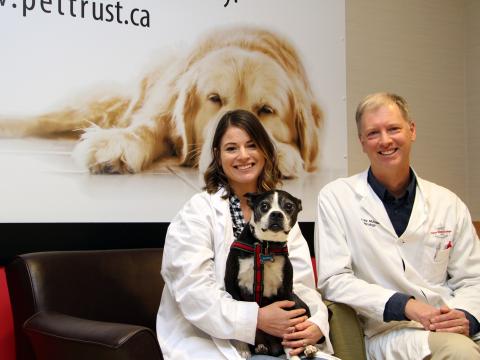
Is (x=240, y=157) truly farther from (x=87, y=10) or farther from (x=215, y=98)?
(x=87, y=10)

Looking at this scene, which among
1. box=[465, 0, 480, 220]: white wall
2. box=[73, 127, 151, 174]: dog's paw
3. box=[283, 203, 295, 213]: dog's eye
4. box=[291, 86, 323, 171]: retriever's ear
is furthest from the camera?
box=[465, 0, 480, 220]: white wall

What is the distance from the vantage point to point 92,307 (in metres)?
2.23

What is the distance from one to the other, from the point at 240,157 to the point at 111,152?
34.5 inches

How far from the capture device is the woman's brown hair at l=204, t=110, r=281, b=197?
2145mm


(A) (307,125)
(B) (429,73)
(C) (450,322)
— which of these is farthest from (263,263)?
(B) (429,73)

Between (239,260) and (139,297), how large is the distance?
70 cm

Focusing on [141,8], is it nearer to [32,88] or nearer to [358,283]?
[32,88]

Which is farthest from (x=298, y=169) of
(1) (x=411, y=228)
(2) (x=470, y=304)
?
(2) (x=470, y=304)

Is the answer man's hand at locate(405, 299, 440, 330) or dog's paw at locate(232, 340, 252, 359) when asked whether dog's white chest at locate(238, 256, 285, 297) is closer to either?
dog's paw at locate(232, 340, 252, 359)

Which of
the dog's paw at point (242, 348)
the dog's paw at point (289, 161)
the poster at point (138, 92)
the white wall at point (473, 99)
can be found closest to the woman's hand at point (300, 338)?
the dog's paw at point (242, 348)

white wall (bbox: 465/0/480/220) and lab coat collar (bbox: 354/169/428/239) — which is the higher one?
white wall (bbox: 465/0/480/220)

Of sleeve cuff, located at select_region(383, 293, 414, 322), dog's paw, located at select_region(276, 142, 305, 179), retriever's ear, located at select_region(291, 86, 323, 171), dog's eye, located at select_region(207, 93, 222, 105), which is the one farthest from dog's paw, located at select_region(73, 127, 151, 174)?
sleeve cuff, located at select_region(383, 293, 414, 322)

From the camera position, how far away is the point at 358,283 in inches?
81.6

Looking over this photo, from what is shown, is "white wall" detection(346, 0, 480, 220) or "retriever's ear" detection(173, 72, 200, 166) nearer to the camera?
"retriever's ear" detection(173, 72, 200, 166)
